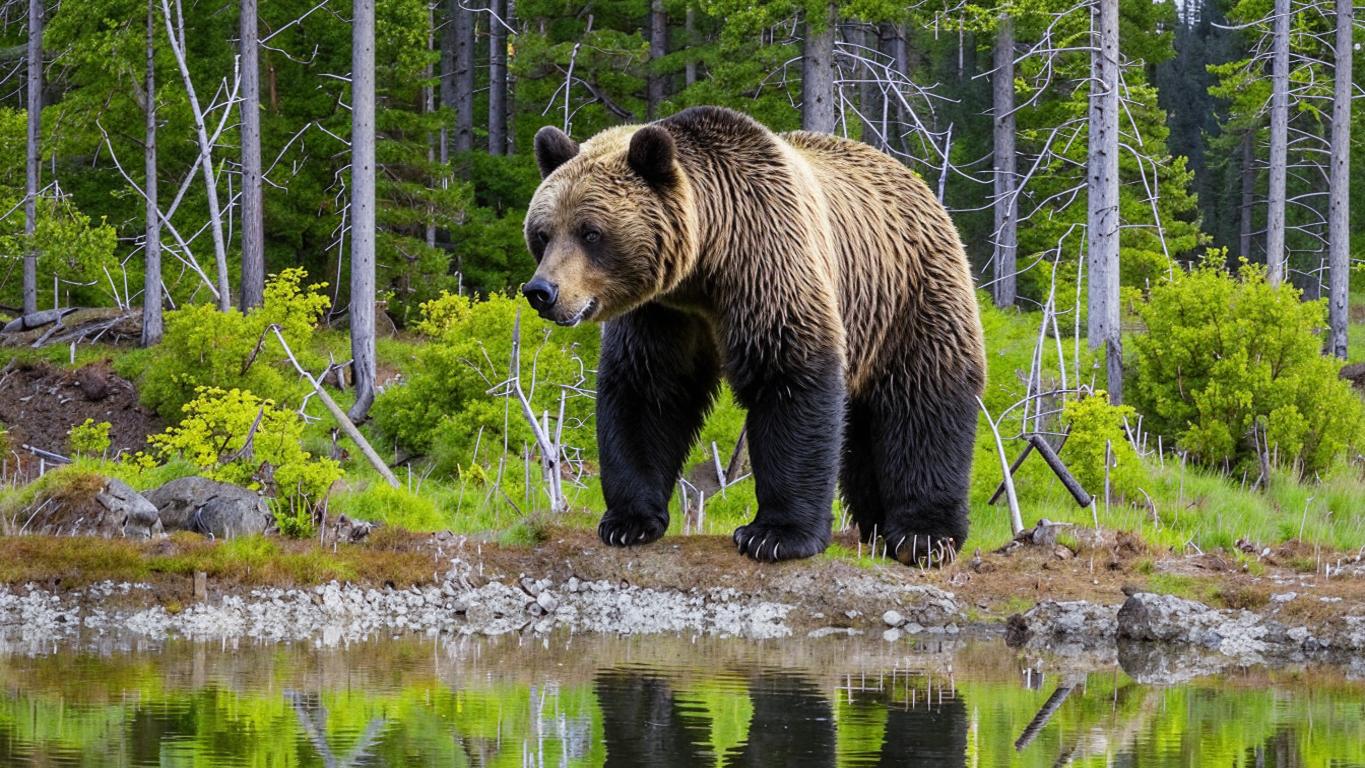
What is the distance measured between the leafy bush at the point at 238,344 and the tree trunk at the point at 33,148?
812 centimetres

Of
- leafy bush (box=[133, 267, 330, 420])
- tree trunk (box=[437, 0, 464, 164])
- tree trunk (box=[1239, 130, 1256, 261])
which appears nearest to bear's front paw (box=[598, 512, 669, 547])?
leafy bush (box=[133, 267, 330, 420])

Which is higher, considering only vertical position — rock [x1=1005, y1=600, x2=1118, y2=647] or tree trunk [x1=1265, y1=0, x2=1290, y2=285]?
tree trunk [x1=1265, y1=0, x2=1290, y2=285]

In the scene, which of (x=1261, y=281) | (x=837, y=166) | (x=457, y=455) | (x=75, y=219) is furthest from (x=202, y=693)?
(x=75, y=219)

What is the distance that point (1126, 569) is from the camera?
9.79 metres

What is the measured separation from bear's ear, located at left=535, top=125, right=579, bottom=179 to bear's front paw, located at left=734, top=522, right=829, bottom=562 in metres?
2.04

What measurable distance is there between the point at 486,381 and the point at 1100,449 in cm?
535

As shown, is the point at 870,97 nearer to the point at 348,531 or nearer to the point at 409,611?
the point at 348,531

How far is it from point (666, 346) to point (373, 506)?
4130mm

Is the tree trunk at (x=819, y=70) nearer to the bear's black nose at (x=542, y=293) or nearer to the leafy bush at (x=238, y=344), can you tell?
the leafy bush at (x=238, y=344)

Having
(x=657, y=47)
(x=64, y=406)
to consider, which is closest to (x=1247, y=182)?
(x=657, y=47)

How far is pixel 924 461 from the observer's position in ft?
28.2

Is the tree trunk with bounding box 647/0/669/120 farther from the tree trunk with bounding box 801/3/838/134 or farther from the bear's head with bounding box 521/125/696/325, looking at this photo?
the bear's head with bounding box 521/125/696/325

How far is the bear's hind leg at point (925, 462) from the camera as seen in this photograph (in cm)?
862

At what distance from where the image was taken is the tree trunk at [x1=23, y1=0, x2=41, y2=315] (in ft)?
80.8
